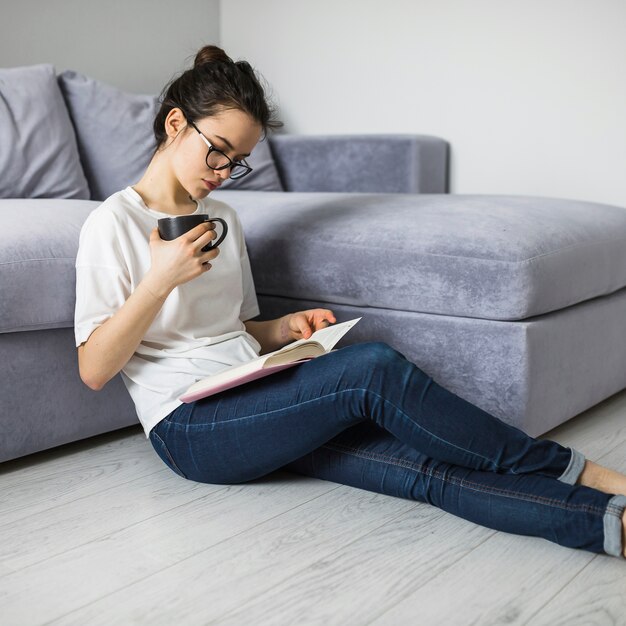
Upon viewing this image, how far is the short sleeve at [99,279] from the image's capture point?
54.3 inches

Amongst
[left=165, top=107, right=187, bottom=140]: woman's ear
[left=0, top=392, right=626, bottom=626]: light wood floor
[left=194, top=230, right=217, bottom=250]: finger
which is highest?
[left=165, top=107, right=187, bottom=140]: woman's ear

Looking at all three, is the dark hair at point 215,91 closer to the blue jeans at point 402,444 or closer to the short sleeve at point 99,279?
the short sleeve at point 99,279

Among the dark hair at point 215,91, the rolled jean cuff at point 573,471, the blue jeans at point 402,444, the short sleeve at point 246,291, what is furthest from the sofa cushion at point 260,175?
the rolled jean cuff at point 573,471

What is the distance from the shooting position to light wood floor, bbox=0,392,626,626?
1.09 meters

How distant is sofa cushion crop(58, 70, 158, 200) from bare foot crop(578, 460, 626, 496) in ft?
5.05

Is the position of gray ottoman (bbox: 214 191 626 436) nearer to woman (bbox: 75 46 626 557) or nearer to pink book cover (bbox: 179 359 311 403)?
woman (bbox: 75 46 626 557)

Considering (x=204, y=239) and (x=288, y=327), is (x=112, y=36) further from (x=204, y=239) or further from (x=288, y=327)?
(x=204, y=239)

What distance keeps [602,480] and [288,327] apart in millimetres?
638

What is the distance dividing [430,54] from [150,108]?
100cm

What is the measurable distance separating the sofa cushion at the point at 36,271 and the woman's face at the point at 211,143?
28cm

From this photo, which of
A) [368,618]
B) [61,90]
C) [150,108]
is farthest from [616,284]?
[61,90]

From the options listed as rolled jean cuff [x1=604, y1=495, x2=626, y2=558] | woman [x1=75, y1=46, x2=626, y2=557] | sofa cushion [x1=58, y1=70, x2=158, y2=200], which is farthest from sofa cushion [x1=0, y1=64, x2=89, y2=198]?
rolled jean cuff [x1=604, y1=495, x2=626, y2=558]

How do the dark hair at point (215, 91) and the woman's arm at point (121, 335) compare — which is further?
the dark hair at point (215, 91)

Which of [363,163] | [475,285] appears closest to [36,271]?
[475,285]
